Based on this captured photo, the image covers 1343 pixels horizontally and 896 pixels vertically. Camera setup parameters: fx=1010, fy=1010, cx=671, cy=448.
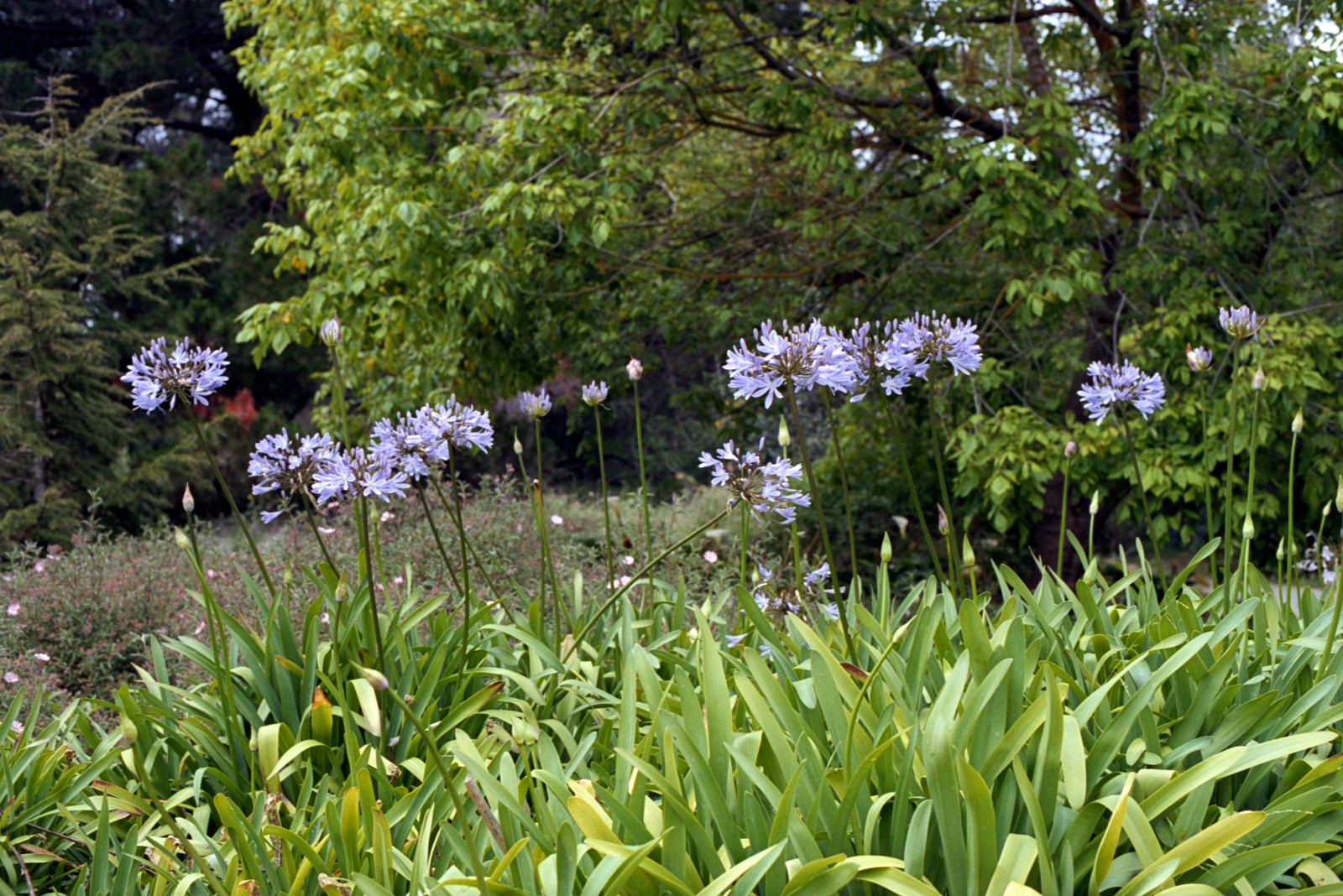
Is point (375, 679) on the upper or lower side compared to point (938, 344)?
lower

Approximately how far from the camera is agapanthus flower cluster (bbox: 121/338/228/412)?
6.96ft

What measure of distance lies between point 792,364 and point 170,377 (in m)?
1.30

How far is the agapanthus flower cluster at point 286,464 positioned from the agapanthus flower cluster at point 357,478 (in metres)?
0.10

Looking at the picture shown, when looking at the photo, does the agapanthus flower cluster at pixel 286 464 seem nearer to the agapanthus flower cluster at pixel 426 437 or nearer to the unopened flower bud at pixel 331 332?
the agapanthus flower cluster at pixel 426 437

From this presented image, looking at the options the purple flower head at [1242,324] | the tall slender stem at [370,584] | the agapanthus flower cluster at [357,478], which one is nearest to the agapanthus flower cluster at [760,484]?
the agapanthus flower cluster at [357,478]

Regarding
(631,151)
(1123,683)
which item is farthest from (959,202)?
(1123,683)

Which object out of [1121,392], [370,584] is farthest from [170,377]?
[1121,392]

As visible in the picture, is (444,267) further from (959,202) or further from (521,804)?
(521,804)

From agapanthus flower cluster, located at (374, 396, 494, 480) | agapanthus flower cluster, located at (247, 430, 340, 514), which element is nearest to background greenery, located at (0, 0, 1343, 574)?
agapanthus flower cluster, located at (374, 396, 494, 480)

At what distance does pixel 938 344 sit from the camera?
7.47 feet

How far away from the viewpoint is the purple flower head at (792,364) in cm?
201

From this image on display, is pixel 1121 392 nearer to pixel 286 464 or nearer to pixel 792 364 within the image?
pixel 792 364

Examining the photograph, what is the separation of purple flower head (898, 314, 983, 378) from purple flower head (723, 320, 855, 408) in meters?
0.25

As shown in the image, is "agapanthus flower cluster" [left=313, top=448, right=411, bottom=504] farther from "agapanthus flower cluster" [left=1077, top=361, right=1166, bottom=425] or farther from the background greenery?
the background greenery
